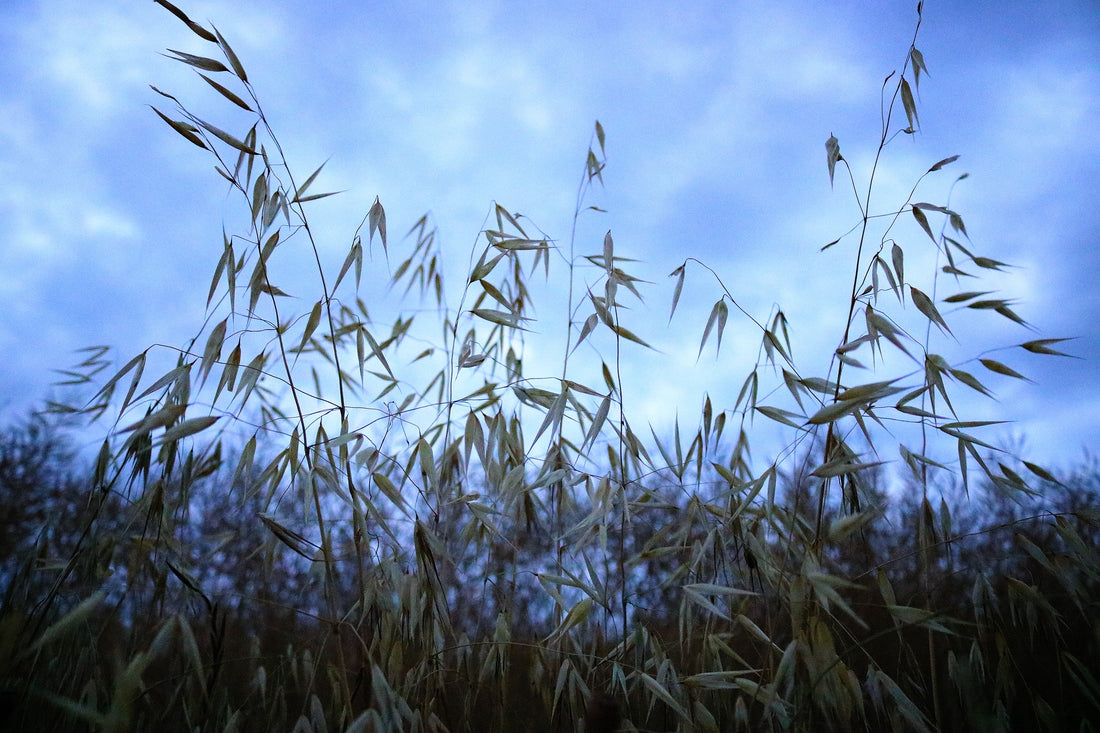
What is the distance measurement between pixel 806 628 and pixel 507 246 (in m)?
1.12

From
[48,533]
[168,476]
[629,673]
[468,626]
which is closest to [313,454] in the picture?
[168,476]

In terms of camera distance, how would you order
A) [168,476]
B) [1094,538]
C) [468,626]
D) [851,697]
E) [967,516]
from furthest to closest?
[967,516]
[468,626]
[1094,538]
[168,476]
[851,697]

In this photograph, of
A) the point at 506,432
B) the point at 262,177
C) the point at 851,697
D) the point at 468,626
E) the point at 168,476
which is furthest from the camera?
the point at 468,626

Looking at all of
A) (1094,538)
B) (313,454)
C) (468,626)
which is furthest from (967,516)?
(313,454)

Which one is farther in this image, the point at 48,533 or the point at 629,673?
the point at 629,673

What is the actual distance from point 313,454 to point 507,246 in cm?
74

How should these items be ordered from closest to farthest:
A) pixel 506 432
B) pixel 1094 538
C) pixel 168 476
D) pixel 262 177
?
pixel 168 476 < pixel 262 177 < pixel 506 432 < pixel 1094 538

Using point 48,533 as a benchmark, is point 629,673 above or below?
below

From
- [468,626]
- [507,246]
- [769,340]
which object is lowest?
[468,626]

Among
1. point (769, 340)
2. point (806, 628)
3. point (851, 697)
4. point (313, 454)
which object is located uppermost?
point (769, 340)

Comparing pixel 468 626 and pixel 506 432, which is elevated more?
pixel 506 432

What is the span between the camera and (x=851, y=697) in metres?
1.10

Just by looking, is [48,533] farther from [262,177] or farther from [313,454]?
[262,177]

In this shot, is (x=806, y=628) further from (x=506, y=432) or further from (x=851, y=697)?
(x=506, y=432)
